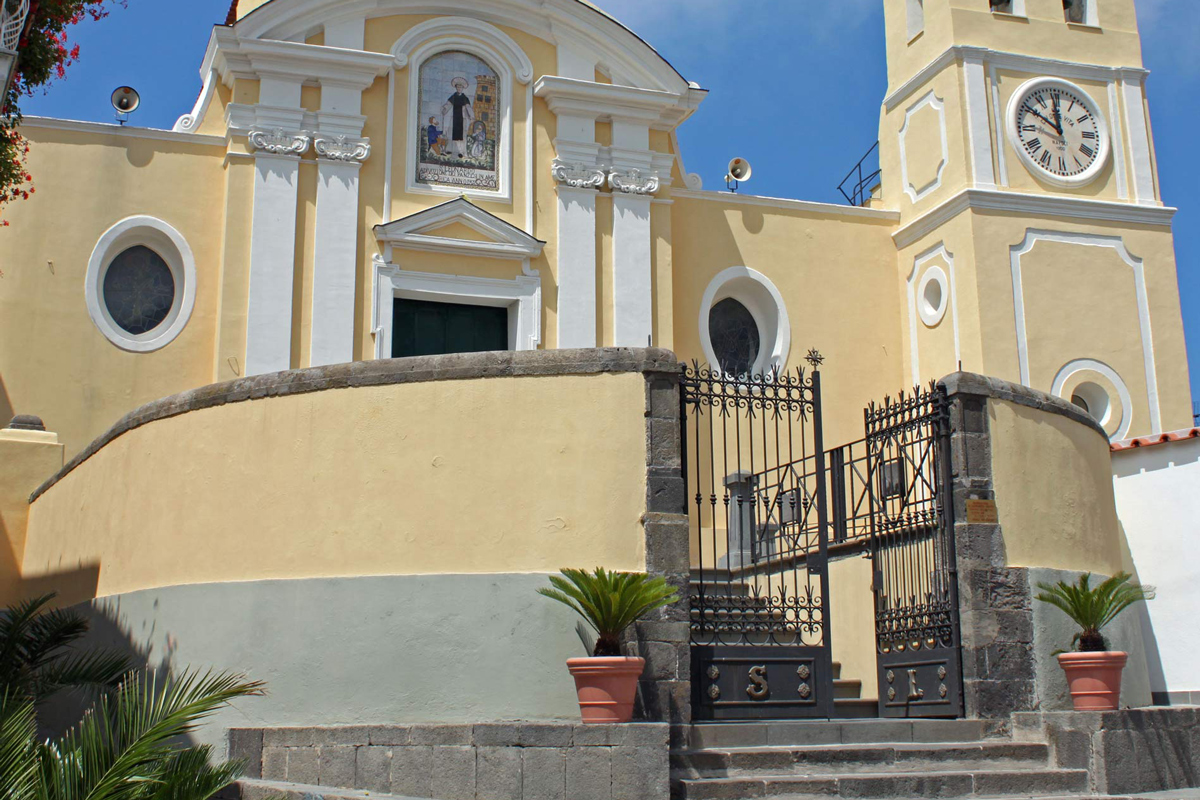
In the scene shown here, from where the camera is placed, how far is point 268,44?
16.0 m

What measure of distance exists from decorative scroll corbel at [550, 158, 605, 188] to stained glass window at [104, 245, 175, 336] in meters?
4.73

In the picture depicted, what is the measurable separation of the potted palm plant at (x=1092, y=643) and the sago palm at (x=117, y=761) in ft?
19.1

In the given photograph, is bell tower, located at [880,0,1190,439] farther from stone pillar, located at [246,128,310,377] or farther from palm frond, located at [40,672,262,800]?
palm frond, located at [40,672,262,800]

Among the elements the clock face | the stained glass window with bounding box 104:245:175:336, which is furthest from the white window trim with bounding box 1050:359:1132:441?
the stained glass window with bounding box 104:245:175:336

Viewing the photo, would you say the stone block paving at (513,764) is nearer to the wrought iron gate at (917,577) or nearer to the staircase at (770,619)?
the staircase at (770,619)

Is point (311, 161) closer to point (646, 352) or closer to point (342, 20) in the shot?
point (342, 20)

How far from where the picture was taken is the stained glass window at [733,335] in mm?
17969

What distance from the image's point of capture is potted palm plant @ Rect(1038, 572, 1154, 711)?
9.63 m

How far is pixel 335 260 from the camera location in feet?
52.4

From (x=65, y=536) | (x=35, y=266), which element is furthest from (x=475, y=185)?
(x=65, y=536)

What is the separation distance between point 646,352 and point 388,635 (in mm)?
2533

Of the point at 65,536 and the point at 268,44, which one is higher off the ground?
the point at 268,44

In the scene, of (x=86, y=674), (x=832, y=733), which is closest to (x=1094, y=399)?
(x=832, y=733)

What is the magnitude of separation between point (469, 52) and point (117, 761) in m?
12.3
